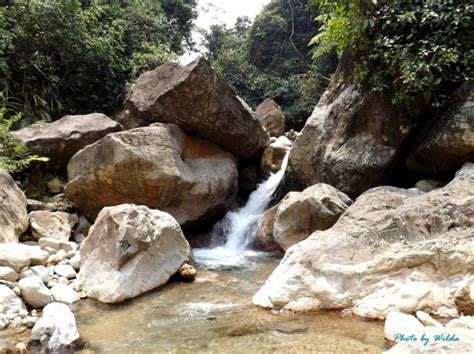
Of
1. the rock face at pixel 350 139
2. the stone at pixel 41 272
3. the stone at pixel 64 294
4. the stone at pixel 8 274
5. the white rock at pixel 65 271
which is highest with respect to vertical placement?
the rock face at pixel 350 139

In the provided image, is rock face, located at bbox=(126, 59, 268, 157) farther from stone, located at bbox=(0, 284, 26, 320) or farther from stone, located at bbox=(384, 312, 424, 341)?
stone, located at bbox=(384, 312, 424, 341)

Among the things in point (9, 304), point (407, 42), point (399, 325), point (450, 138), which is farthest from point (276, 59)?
point (399, 325)

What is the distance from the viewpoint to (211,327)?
454cm

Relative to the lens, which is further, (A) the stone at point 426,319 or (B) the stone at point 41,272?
(B) the stone at point 41,272

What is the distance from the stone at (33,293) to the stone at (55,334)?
960mm

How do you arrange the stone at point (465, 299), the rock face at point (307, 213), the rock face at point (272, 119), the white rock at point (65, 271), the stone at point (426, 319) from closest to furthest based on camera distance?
the stone at point (426, 319) < the stone at point (465, 299) < the white rock at point (65, 271) < the rock face at point (307, 213) < the rock face at point (272, 119)

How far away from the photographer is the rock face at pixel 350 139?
321 inches

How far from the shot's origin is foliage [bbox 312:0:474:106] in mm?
7172

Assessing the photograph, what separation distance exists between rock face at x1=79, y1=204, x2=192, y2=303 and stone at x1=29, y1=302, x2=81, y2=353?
4.36 ft

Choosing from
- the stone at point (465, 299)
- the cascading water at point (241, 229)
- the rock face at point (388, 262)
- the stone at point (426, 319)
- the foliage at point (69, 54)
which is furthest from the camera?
the foliage at point (69, 54)

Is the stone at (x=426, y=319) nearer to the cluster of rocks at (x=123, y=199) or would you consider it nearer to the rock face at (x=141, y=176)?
the cluster of rocks at (x=123, y=199)

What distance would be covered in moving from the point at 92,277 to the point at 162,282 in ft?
3.45

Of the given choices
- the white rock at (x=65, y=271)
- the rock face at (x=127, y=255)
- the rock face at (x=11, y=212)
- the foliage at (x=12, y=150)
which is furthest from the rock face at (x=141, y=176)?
the white rock at (x=65, y=271)

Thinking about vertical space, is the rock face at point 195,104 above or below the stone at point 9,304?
above
